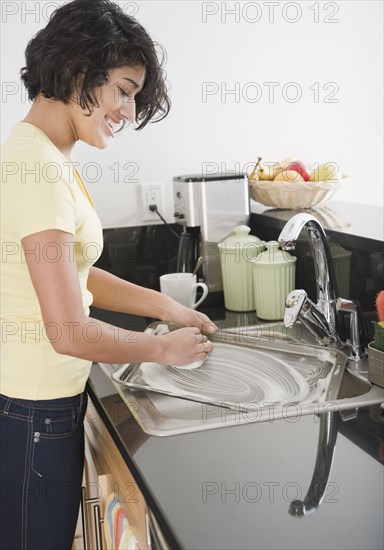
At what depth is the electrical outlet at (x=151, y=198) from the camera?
1.85 meters

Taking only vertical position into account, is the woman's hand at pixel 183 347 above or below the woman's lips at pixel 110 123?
below

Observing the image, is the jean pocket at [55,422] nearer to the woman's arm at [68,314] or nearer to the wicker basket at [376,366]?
the woman's arm at [68,314]

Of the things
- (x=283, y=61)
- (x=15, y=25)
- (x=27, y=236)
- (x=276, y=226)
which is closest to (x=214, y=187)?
(x=276, y=226)

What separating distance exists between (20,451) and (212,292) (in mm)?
765

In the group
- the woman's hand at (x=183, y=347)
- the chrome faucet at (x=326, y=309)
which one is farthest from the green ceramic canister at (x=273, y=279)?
the woman's hand at (x=183, y=347)

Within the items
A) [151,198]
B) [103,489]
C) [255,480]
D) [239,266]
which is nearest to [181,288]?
[239,266]

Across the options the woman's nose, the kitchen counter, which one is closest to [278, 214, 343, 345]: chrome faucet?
the kitchen counter

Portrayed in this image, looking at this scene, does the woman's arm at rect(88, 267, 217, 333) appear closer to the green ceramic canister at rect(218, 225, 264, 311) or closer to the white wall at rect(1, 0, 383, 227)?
the green ceramic canister at rect(218, 225, 264, 311)

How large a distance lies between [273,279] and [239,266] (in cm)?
12

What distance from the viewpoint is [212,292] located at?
1.75 meters

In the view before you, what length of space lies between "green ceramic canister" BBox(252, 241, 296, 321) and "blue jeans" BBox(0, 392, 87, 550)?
0.54m

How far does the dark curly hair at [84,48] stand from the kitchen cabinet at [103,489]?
1.82 feet

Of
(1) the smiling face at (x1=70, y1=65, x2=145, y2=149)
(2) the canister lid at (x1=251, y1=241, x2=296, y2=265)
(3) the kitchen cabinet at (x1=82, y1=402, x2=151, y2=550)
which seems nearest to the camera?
(3) the kitchen cabinet at (x1=82, y1=402, x2=151, y2=550)

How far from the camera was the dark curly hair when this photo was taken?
101 cm
